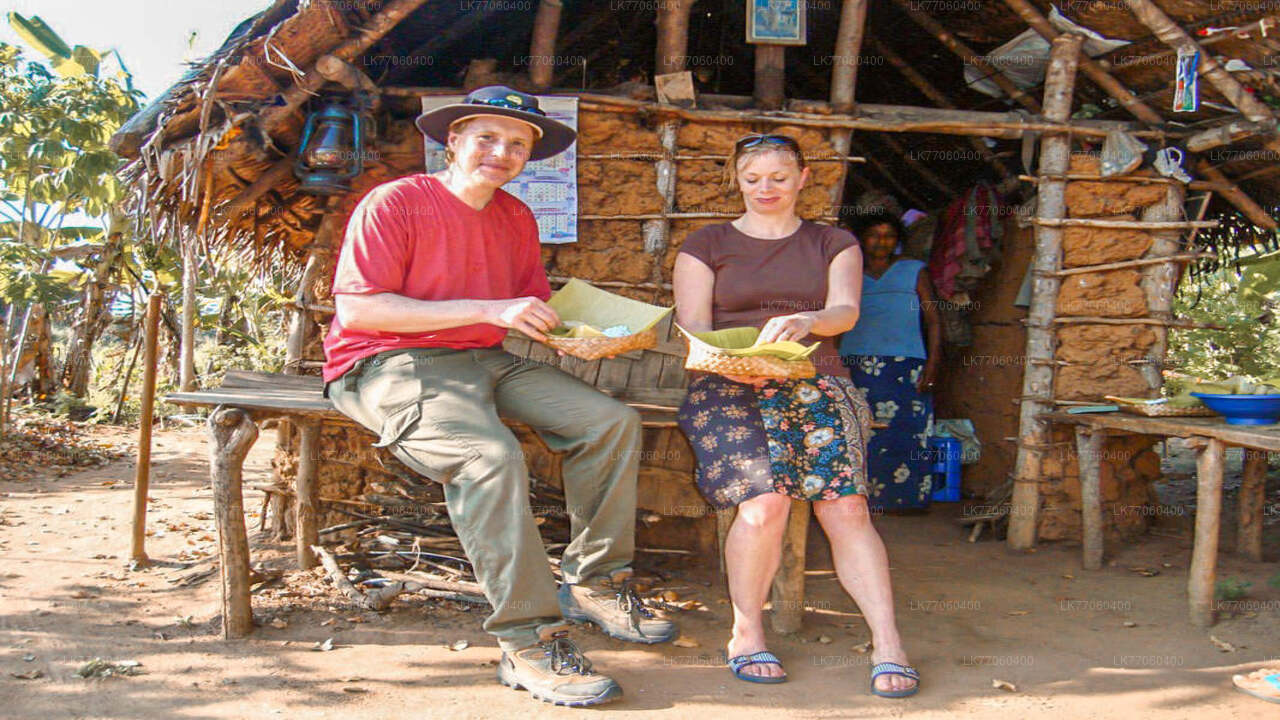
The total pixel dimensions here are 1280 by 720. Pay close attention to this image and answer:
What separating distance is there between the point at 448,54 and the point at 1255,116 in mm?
3982

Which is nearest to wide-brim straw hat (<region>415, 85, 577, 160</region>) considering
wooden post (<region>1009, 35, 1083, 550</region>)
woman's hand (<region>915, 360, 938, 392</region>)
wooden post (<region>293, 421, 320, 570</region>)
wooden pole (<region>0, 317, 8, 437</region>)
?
wooden post (<region>293, 421, 320, 570</region>)

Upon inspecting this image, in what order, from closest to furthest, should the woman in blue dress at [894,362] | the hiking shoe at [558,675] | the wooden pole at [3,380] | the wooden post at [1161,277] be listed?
1. the hiking shoe at [558,675]
2. the wooden post at [1161,277]
3. the woman in blue dress at [894,362]
4. the wooden pole at [3,380]

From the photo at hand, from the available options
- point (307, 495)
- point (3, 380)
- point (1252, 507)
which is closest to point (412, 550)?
point (307, 495)

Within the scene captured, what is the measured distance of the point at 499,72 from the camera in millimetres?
4438

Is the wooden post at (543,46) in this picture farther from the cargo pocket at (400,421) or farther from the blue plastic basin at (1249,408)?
the blue plastic basin at (1249,408)

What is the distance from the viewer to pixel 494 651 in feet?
9.76

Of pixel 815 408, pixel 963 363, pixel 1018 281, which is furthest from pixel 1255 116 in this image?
pixel 815 408

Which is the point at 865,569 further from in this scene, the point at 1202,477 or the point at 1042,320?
the point at 1042,320

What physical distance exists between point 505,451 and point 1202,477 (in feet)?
8.98

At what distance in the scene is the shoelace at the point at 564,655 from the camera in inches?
99.5

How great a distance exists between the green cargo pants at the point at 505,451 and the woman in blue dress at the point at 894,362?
101 inches

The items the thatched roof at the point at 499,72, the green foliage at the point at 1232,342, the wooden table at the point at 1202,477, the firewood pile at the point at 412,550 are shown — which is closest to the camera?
the wooden table at the point at 1202,477

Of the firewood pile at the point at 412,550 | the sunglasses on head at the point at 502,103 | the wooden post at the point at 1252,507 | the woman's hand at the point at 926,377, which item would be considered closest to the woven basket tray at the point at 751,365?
the sunglasses on head at the point at 502,103

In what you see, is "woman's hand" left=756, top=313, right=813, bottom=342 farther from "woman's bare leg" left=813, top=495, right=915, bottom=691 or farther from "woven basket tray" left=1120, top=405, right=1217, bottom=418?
"woven basket tray" left=1120, top=405, right=1217, bottom=418
